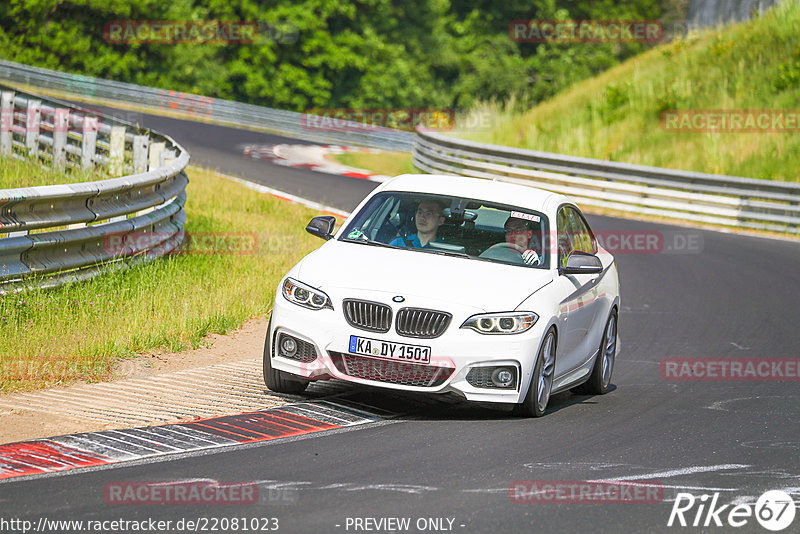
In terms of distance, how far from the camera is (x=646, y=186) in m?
25.5

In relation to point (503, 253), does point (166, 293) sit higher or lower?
lower

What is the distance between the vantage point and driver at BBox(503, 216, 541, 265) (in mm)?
9078

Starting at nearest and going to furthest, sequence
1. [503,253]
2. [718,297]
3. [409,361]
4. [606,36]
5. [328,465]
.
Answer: [328,465] < [409,361] < [503,253] < [718,297] < [606,36]

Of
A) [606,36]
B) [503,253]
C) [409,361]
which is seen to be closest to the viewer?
[409,361]

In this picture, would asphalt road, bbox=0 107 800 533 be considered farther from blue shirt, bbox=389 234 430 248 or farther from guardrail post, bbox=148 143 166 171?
guardrail post, bbox=148 143 166 171

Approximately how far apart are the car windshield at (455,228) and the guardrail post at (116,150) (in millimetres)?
9552

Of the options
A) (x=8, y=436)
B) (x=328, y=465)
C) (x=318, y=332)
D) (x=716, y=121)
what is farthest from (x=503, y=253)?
(x=716, y=121)

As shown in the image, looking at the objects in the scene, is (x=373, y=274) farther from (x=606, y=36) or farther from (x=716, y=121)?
(x=606, y=36)

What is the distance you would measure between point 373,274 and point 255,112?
37542mm

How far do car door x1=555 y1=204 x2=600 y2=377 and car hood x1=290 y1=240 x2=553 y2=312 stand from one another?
0.27 meters

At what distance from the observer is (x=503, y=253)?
9.08 m

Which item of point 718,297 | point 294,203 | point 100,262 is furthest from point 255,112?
point 100,262

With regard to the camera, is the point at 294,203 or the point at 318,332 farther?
the point at 294,203

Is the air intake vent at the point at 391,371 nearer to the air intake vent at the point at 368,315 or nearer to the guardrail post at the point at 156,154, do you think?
the air intake vent at the point at 368,315
